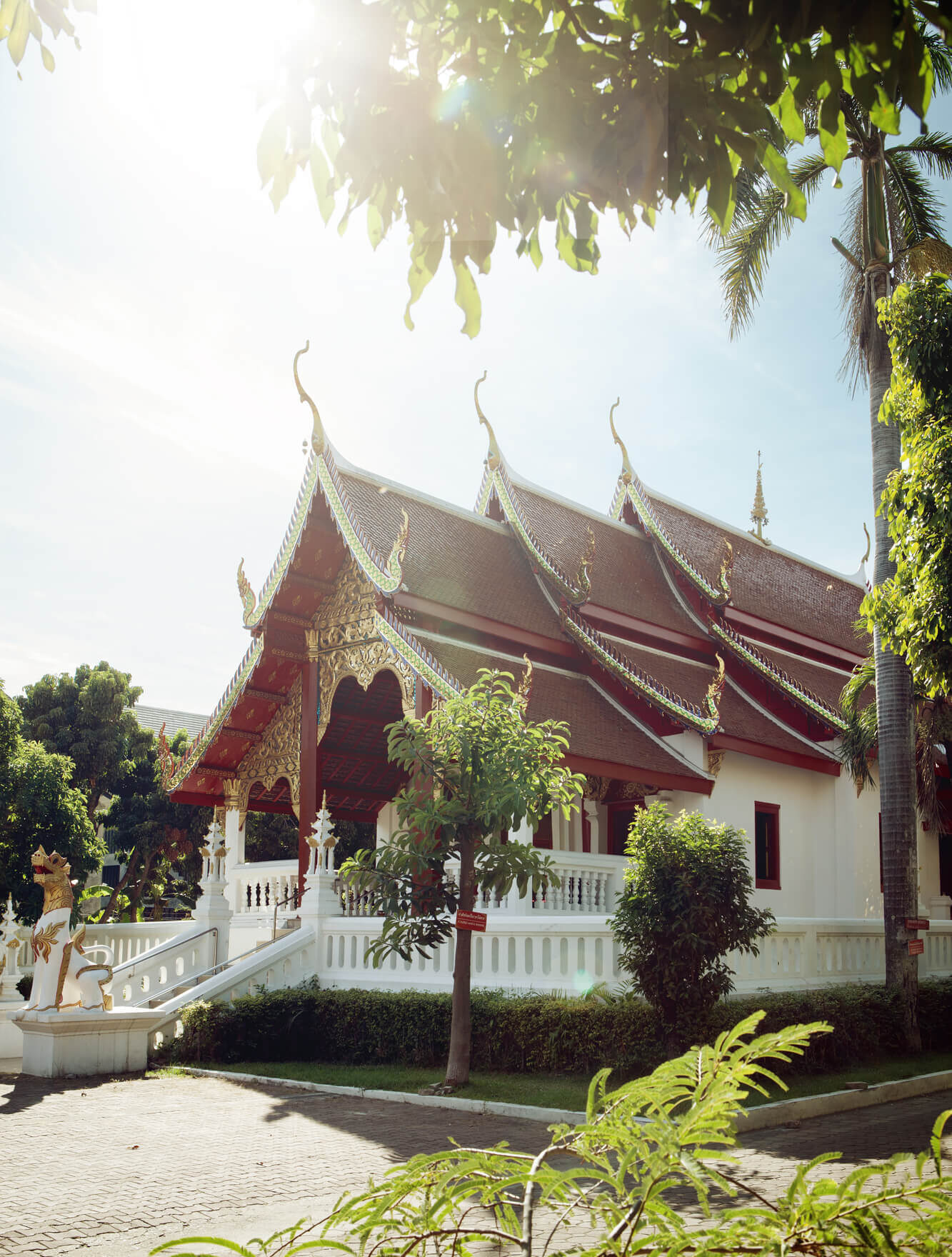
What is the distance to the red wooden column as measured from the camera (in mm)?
17266

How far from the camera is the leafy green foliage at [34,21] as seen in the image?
3.32 metres

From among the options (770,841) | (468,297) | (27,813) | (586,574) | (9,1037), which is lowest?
(9,1037)

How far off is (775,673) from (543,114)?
1656 centimetres

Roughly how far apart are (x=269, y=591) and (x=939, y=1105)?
11.1 m

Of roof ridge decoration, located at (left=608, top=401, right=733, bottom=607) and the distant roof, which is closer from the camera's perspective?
roof ridge decoration, located at (left=608, top=401, right=733, bottom=607)

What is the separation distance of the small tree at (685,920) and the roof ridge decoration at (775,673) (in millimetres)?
8271

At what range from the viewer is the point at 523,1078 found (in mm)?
10117

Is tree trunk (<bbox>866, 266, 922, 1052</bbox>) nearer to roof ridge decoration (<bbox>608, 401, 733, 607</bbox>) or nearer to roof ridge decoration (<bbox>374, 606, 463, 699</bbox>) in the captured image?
roof ridge decoration (<bbox>374, 606, 463, 699</bbox>)

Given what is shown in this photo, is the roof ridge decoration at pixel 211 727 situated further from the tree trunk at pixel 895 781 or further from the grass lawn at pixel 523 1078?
the tree trunk at pixel 895 781

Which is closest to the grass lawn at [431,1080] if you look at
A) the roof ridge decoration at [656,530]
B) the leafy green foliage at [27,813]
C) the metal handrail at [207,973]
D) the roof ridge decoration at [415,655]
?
the metal handrail at [207,973]

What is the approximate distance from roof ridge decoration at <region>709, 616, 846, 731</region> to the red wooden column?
6999 mm

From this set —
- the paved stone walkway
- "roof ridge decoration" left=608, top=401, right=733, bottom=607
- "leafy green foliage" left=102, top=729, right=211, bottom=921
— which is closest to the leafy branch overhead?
the paved stone walkway

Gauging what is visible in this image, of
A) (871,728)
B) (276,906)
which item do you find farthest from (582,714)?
(276,906)

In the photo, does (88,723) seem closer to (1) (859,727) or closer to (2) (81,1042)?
(2) (81,1042)
